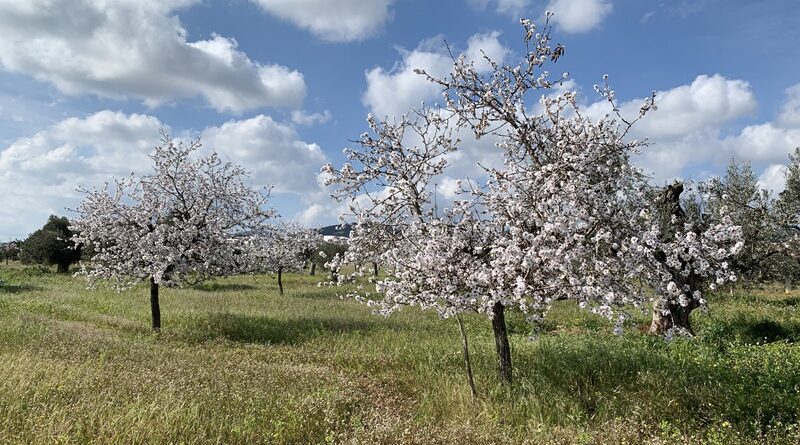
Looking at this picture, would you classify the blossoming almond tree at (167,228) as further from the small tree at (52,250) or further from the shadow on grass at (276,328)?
the small tree at (52,250)

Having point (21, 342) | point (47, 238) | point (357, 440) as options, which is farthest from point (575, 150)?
point (47, 238)

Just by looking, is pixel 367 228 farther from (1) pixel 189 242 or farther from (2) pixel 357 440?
(1) pixel 189 242

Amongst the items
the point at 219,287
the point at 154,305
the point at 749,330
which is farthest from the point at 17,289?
the point at 749,330

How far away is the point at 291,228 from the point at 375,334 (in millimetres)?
43401

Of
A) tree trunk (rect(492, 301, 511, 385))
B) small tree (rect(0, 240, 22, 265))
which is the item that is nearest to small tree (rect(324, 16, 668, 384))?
tree trunk (rect(492, 301, 511, 385))

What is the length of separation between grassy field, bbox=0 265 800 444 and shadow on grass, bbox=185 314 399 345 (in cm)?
30

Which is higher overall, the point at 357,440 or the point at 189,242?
the point at 189,242

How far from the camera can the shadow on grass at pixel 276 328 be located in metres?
18.8

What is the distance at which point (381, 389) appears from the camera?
11.6 m

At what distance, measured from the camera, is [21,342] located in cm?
1347

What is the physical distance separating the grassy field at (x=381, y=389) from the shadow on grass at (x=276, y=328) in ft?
0.98

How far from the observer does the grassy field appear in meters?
7.79

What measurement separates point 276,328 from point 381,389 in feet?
32.2

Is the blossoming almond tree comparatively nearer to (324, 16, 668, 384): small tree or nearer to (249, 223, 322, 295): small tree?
(249, 223, 322, 295): small tree
